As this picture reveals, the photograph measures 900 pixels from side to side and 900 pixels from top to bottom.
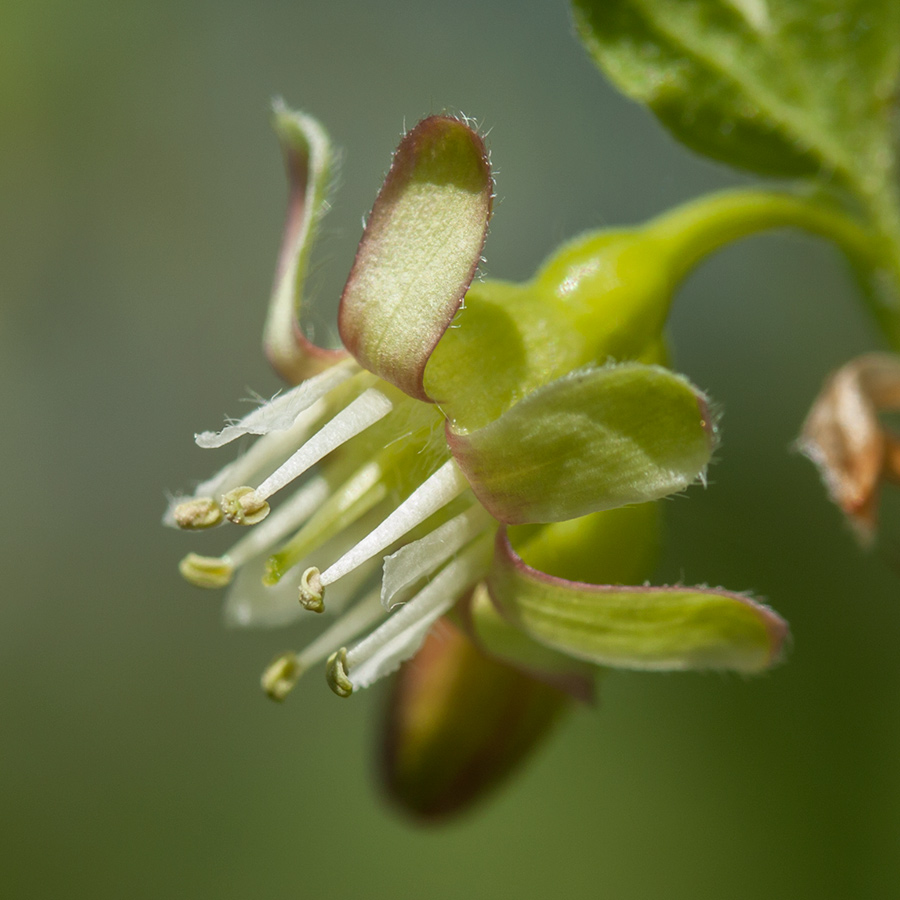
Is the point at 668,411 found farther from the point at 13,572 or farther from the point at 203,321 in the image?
the point at 203,321

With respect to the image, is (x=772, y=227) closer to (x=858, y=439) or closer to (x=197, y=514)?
(x=858, y=439)

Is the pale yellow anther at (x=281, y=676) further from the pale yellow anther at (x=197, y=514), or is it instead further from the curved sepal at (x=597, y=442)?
the curved sepal at (x=597, y=442)

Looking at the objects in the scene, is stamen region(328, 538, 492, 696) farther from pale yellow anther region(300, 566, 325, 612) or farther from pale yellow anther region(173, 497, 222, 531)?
pale yellow anther region(173, 497, 222, 531)

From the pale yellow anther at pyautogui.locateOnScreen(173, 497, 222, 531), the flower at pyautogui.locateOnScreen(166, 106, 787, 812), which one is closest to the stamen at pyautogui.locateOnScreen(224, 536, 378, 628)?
the flower at pyautogui.locateOnScreen(166, 106, 787, 812)

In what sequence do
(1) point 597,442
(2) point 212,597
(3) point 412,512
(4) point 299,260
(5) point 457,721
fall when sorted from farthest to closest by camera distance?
(2) point 212,597, (5) point 457,721, (4) point 299,260, (3) point 412,512, (1) point 597,442

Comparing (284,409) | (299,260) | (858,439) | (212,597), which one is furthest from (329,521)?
(212,597)

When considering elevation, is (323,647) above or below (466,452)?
below
